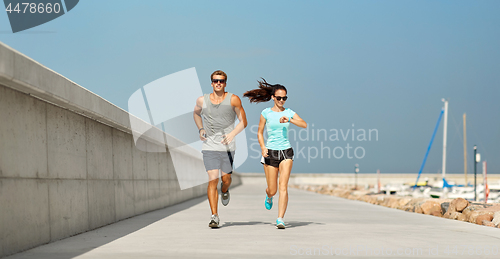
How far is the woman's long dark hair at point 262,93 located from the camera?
9084 mm

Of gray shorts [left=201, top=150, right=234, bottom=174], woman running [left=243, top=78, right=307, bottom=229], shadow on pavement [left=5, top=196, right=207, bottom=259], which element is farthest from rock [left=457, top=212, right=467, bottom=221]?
shadow on pavement [left=5, top=196, right=207, bottom=259]

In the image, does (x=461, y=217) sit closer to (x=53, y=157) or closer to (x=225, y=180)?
(x=225, y=180)

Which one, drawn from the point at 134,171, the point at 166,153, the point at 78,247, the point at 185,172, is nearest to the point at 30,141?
the point at 78,247

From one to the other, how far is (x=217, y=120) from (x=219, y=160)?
610mm

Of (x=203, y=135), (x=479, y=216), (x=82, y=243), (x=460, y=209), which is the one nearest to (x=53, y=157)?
(x=82, y=243)

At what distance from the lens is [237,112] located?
869cm

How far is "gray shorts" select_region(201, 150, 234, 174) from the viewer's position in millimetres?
8633

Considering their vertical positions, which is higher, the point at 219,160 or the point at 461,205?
the point at 219,160

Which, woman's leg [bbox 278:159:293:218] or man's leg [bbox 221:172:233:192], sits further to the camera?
man's leg [bbox 221:172:233:192]

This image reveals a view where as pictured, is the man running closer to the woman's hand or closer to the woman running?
the woman running

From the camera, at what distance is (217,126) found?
28.2 ft

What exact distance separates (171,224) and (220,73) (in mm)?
2673

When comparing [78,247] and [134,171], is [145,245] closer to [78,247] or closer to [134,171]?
[78,247]

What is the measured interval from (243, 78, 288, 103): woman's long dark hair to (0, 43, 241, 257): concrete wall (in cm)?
217
